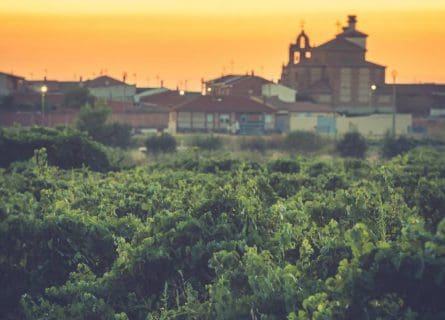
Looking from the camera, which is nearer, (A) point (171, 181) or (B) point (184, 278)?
(B) point (184, 278)

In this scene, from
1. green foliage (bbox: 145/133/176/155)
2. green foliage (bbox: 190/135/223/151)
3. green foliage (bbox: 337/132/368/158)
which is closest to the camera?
green foliage (bbox: 145/133/176/155)

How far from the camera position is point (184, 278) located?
64.8ft

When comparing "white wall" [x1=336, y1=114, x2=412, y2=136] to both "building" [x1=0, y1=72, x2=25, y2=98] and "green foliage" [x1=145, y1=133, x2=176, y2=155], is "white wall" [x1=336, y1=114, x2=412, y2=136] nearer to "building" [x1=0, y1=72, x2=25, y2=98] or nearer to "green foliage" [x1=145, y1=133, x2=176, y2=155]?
"building" [x1=0, y1=72, x2=25, y2=98]

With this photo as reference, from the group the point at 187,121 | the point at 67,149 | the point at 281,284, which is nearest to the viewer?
the point at 281,284

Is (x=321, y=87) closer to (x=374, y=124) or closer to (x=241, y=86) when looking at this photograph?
(x=241, y=86)

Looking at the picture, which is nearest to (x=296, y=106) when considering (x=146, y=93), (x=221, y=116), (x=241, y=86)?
(x=221, y=116)

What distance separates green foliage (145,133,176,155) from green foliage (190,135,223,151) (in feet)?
6.26

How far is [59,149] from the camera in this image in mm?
51125

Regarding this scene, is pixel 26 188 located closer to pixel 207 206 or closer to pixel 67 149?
pixel 207 206

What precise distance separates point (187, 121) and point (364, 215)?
82996 millimetres

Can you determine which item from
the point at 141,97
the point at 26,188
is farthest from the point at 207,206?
the point at 141,97

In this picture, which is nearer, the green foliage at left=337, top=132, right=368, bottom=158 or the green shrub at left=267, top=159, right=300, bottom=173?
the green shrub at left=267, top=159, right=300, bottom=173

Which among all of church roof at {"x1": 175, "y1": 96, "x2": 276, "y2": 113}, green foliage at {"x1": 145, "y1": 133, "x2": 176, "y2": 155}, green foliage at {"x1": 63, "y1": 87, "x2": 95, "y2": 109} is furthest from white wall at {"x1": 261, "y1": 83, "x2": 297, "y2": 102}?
green foliage at {"x1": 145, "y1": 133, "x2": 176, "y2": 155}

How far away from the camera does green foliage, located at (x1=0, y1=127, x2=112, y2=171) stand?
51031 millimetres
